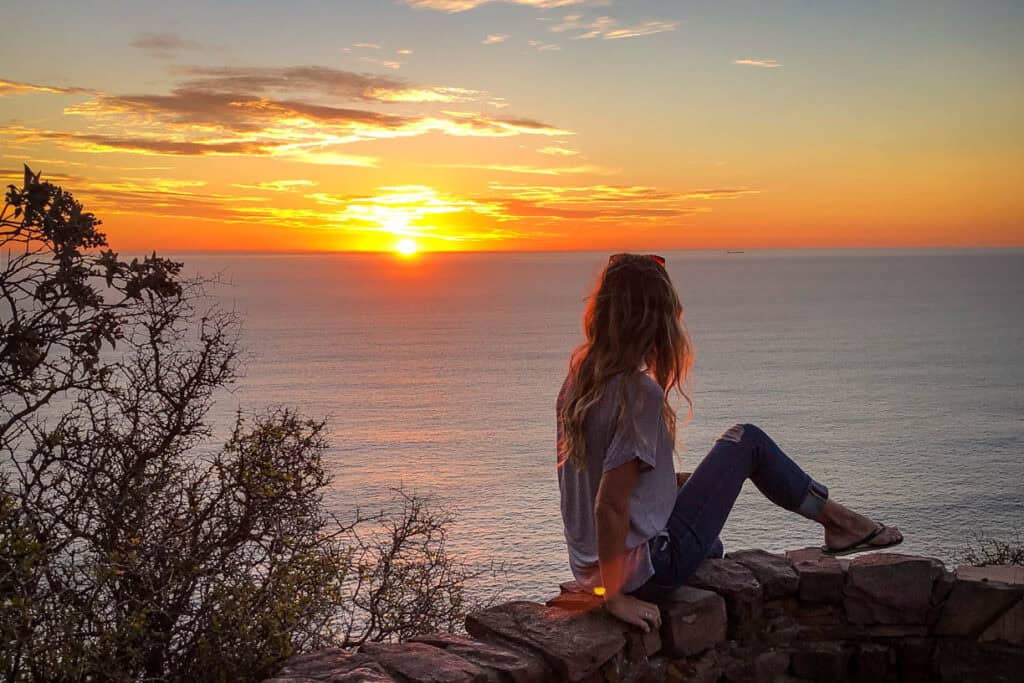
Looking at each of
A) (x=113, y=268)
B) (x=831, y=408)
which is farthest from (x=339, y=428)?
(x=113, y=268)

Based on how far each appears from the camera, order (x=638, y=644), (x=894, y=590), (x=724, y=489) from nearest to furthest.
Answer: (x=638, y=644), (x=724, y=489), (x=894, y=590)

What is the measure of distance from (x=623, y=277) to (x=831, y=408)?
76846mm

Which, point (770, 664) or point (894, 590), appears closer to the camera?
point (770, 664)

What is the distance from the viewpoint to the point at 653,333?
3.99 metres

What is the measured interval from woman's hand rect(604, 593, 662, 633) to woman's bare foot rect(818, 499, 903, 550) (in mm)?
1075

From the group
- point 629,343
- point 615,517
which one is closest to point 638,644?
point 615,517

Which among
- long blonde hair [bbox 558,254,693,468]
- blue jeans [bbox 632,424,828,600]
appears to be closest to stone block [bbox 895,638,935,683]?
blue jeans [bbox 632,424,828,600]

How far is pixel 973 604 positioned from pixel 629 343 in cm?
232

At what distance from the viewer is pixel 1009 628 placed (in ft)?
15.2

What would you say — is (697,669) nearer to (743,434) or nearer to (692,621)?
(692,621)

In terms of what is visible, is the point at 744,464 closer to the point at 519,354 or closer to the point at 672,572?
the point at 672,572

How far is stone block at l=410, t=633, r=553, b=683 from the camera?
12.0 feet

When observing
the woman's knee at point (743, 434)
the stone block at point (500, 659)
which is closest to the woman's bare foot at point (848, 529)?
the woman's knee at point (743, 434)

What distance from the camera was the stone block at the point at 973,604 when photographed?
15.1 feet
